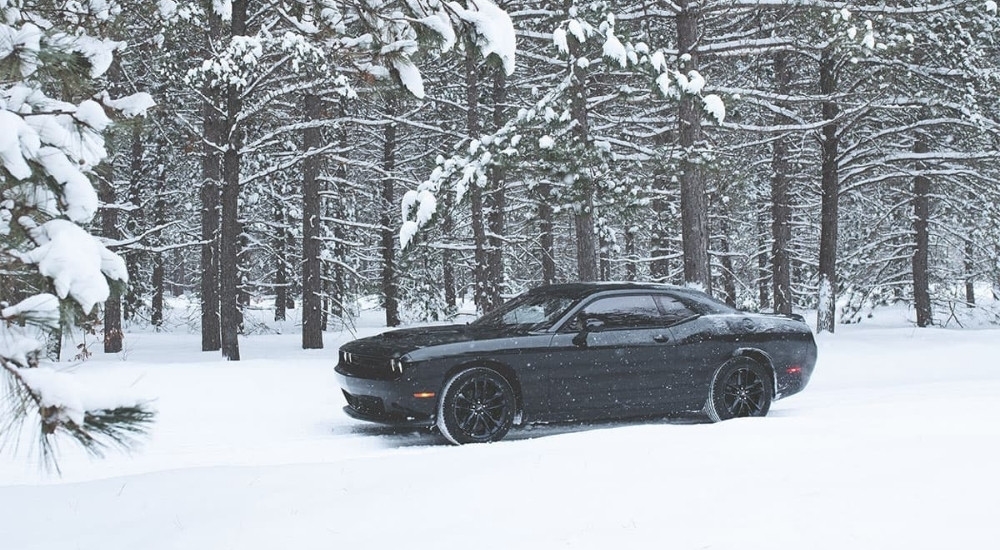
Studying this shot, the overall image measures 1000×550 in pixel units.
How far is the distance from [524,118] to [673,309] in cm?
553

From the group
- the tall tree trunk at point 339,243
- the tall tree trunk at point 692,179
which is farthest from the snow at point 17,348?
the tall tree trunk at point 339,243

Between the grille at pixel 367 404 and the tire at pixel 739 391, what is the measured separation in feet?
12.1

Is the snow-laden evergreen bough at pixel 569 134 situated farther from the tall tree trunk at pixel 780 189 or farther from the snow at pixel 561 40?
the tall tree trunk at pixel 780 189

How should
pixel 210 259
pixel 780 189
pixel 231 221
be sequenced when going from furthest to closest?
pixel 780 189 → pixel 210 259 → pixel 231 221

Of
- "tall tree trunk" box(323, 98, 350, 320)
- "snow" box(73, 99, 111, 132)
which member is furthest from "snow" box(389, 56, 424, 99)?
"tall tree trunk" box(323, 98, 350, 320)

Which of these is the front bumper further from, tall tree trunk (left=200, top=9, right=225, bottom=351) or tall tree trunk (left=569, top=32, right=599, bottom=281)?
tall tree trunk (left=200, top=9, right=225, bottom=351)

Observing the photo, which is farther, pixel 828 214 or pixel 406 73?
pixel 828 214

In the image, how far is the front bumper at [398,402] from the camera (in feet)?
26.5

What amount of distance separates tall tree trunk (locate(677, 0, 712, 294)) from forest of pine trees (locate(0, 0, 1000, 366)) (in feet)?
0.16

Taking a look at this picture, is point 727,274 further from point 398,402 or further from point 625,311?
point 398,402

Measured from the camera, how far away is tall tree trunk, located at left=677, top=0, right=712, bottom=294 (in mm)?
14609

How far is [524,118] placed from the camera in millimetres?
13977

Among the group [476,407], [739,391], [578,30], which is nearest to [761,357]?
[739,391]

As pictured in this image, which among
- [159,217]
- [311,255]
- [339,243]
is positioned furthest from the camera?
[159,217]
